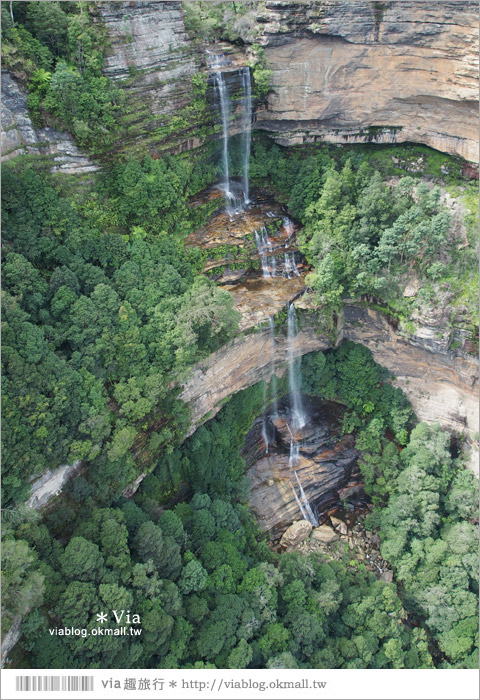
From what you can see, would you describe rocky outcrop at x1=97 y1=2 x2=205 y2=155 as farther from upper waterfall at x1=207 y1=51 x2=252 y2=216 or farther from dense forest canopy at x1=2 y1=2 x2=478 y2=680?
upper waterfall at x1=207 y1=51 x2=252 y2=216

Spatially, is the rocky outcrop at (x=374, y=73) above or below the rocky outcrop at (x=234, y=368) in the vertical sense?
above

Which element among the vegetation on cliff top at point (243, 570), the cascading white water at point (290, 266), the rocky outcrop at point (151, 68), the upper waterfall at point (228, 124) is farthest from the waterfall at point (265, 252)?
the rocky outcrop at point (151, 68)

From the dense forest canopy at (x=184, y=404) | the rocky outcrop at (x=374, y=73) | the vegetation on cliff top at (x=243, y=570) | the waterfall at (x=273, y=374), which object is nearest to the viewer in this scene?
the vegetation on cliff top at (x=243, y=570)

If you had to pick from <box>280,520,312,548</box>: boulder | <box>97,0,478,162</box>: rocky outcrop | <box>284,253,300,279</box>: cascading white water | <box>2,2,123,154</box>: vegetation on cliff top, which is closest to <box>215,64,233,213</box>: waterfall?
<box>97,0,478,162</box>: rocky outcrop

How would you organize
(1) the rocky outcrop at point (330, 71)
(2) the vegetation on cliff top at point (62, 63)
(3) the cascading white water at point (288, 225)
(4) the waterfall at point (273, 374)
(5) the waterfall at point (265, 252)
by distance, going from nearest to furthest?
(2) the vegetation on cliff top at point (62, 63) → (1) the rocky outcrop at point (330, 71) → (4) the waterfall at point (273, 374) → (5) the waterfall at point (265, 252) → (3) the cascading white water at point (288, 225)

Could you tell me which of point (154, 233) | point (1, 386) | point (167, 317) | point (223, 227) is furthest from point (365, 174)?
point (1, 386)

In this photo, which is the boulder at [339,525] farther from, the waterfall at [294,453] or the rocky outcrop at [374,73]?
the rocky outcrop at [374,73]

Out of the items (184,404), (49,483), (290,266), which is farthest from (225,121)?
(49,483)
